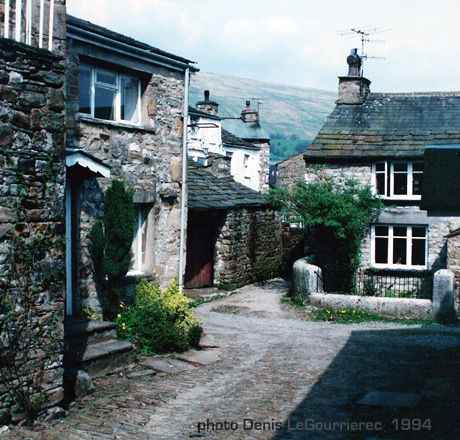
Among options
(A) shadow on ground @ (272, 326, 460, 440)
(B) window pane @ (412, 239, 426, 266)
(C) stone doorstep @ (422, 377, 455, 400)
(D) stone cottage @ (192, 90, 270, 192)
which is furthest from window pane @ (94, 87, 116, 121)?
(D) stone cottage @ (192, 90, 270, 192)

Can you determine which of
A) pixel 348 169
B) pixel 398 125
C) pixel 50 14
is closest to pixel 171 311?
pixel 50 14

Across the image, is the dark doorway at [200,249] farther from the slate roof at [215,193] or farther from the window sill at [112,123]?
the window sill at [112,123]

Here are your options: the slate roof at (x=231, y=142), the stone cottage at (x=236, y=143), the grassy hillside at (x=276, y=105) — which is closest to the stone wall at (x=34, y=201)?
the stone cottage at (x=236, y=143)

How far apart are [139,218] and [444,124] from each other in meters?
12.2

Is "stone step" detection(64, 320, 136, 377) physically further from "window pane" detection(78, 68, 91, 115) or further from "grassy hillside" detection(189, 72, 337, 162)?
"grassy hillside" detection(189, 72, 337, 162)

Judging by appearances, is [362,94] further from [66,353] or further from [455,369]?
[66,353]

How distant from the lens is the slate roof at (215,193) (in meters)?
16.0

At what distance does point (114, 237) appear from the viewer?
32.6ft

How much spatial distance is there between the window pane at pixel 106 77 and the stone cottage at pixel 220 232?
5188mm

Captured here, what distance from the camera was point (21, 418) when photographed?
6355 mm

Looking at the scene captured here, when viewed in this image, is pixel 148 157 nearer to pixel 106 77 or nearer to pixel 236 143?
pixel 106 77

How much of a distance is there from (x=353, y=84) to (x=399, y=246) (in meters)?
6.38

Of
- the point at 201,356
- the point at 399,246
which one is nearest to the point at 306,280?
the point at 399,246

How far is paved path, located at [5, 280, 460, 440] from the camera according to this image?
21.1 feet
